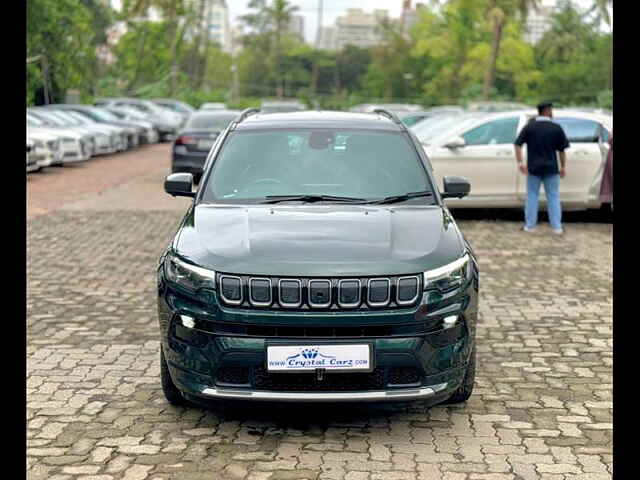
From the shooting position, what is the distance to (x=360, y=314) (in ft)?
16.4

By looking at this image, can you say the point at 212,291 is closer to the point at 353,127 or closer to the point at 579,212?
the point at 353,127

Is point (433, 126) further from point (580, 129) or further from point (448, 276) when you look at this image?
point (448, 276)

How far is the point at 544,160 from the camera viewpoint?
13.2m

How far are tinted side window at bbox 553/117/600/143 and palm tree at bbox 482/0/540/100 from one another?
1979 inches

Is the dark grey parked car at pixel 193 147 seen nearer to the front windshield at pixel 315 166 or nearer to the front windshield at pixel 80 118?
the front windshield at pixel 80 118

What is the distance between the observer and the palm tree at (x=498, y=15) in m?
64.5

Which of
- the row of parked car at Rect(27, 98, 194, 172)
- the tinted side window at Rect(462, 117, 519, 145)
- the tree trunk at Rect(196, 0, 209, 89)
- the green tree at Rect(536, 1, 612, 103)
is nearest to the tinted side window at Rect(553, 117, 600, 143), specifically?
the tinted side window at Rect(462, 117, 519, 145)

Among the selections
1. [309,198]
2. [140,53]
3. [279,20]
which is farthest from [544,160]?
[279,20]

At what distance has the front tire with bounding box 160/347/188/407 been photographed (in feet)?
18.7

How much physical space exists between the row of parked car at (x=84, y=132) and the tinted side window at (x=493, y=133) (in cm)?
1039

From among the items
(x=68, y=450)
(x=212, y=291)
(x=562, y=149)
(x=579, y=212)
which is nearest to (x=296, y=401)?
(x=212, y=291)

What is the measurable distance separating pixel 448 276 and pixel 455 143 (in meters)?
9.57

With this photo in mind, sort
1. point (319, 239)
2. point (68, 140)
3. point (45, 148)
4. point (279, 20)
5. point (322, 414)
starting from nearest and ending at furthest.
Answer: point (319, 239)
point (322, 414)
point (45, 148)
point (68, 140)
point (279, 20)

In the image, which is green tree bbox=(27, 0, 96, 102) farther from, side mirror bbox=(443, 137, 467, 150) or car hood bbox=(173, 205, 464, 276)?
car hood bbox=(173, 205, 464, 276)
